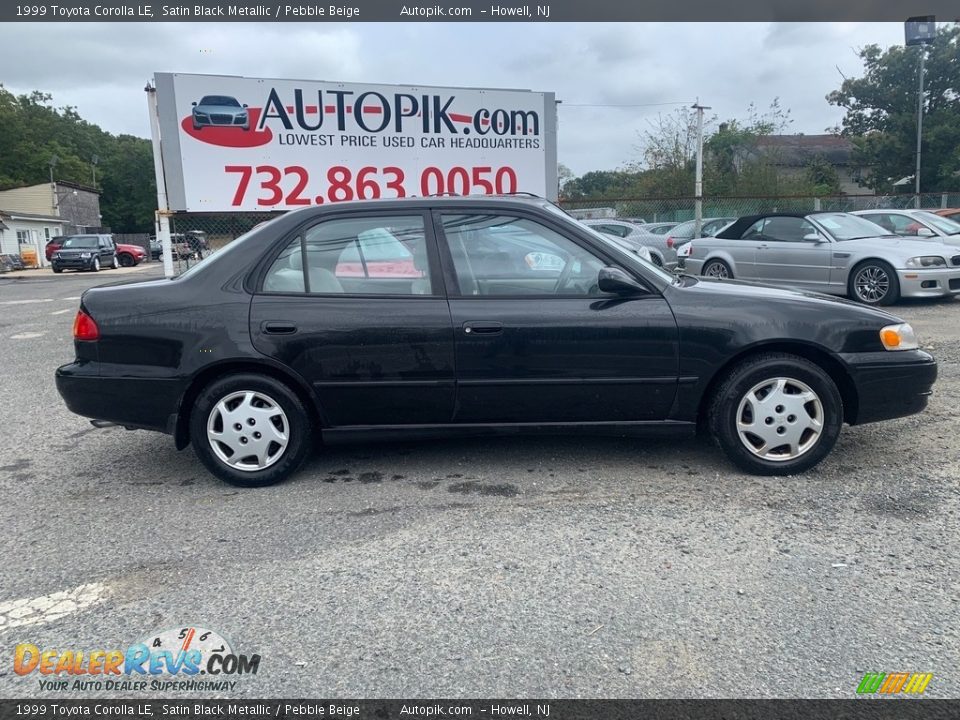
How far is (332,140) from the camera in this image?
997 cm

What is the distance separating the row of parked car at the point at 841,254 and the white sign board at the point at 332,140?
309cm

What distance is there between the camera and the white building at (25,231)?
3703 cm

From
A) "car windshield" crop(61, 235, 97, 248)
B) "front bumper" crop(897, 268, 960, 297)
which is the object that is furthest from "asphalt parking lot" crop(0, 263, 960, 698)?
"car windshield" crop(61, 235, 97, 248)

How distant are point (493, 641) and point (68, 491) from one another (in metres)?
2.75

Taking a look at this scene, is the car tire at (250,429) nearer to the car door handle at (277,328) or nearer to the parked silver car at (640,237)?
the car door handle at (277,328)

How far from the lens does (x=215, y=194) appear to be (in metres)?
9.71

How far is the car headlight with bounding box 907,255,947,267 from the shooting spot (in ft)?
32.1

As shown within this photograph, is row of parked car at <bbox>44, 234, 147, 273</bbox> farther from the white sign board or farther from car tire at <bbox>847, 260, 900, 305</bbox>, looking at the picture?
car tire at <bbox>847, 260, 900, 305</bbox>

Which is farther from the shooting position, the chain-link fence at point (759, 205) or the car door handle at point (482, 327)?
the chain-link fence at point (759, 205)

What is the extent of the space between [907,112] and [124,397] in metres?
43.8

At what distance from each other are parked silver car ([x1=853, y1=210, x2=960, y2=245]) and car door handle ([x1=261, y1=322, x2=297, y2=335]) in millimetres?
10671

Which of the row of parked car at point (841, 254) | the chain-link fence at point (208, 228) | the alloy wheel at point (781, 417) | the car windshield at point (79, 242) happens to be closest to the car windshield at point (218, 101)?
the chain-link fence at point (208, 228)

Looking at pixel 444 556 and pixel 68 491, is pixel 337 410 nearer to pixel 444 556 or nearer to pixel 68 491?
pixel 444 556

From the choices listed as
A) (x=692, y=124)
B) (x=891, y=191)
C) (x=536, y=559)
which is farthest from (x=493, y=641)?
(x=891, y=191)
